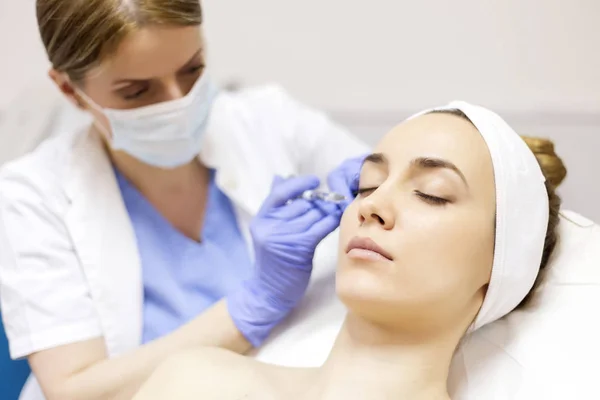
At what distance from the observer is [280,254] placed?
110cm

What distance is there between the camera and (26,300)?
1.12 m

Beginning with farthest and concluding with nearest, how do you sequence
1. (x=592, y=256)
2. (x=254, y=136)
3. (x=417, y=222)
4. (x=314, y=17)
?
(x=314, y=17) → (x=254, y=136) → (x=592, y=256) → (x=417, y=222)

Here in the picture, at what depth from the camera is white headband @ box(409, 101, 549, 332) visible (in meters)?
0.94

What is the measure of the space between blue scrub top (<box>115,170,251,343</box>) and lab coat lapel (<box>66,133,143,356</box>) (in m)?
0.03

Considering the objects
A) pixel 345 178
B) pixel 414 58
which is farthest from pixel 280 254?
pixel 414 58

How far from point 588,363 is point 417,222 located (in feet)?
1.19

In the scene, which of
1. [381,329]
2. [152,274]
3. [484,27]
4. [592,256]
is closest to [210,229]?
[152,274]

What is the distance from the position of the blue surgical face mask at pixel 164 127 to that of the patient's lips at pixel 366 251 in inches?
18.1

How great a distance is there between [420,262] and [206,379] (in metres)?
0.38

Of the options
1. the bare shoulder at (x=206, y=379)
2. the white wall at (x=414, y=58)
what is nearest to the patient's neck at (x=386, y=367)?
the bare shoulder at (x=206, y=379)

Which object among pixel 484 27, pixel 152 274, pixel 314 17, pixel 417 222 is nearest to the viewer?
pixel 417 222

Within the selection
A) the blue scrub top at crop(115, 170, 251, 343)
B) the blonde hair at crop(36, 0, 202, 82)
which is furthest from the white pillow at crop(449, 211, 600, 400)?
the blonde hair at crop(36, 0, 202, 82)

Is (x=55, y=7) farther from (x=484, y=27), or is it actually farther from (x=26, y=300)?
(x=484, y=27)

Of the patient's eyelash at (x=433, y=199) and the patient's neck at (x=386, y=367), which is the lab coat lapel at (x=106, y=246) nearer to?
the patient's neck at (x=386, y=367)
